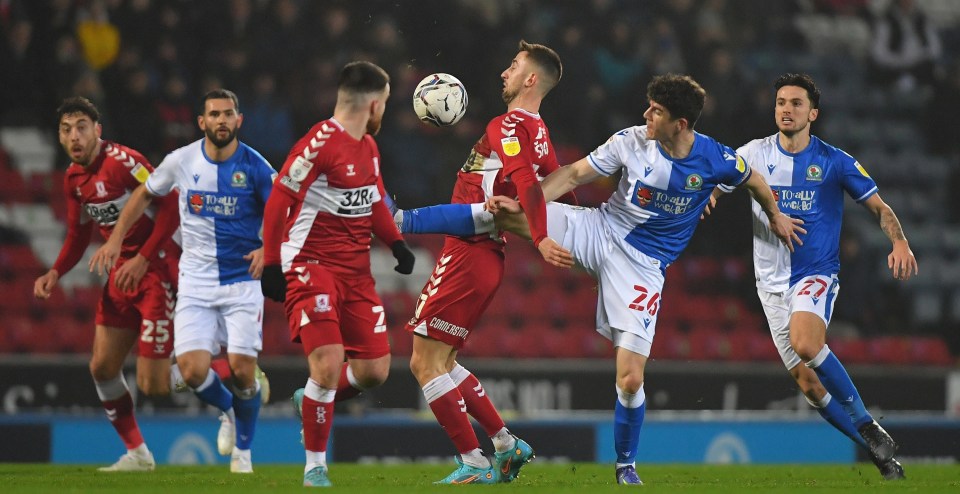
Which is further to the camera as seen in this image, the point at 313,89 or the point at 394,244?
the point at 313,89

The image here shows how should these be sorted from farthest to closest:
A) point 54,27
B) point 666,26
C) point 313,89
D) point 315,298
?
point 666,26 → point 313,89 → point 54,27 → point 315,298

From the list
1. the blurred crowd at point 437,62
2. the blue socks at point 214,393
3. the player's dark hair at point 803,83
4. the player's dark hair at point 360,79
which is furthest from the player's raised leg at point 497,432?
the blurred crowd at point 437,62

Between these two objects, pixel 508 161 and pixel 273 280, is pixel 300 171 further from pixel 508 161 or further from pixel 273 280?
pixel 508 161

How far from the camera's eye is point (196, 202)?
792 centimetres

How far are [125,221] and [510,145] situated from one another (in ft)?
8.73

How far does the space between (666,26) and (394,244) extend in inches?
398

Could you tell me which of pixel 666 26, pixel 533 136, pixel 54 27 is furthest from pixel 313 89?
pixel 533 136

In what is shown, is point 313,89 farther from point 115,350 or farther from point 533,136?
point 533,136

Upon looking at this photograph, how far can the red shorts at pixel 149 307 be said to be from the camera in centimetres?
812

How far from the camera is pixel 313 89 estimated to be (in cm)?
1369

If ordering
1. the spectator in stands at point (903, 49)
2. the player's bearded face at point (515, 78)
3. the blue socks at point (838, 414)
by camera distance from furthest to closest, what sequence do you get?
Result: the spectator in stands at point (903, 49) → the blue socks at point (838, 414) → the player's bearded face at point (515, 78)

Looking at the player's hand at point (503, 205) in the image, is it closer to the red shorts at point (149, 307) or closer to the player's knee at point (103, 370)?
the red shorts at point (149, 307)

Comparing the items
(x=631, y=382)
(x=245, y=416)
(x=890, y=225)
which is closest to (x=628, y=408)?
(x=631, y=382)

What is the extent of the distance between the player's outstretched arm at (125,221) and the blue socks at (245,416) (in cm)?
119
